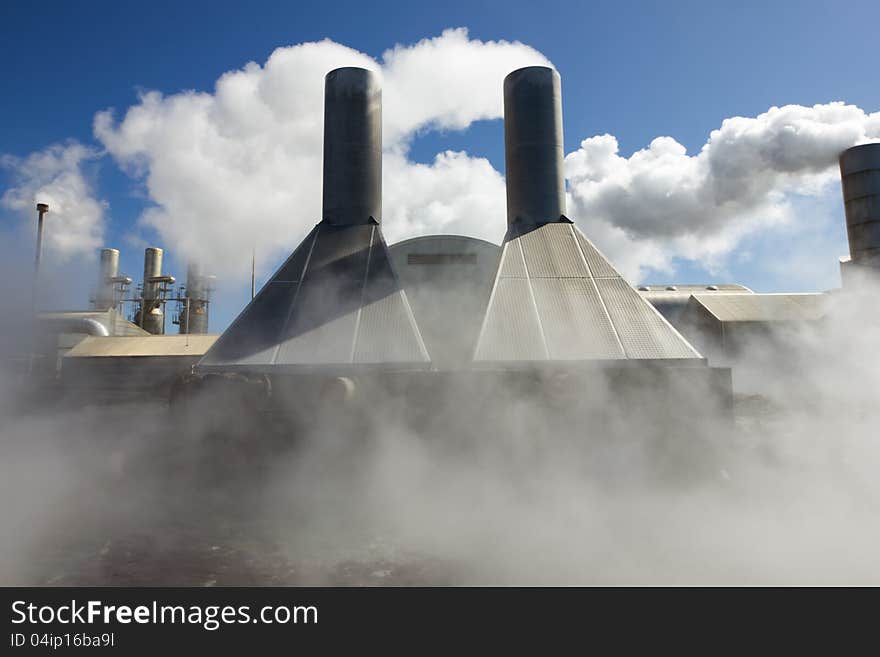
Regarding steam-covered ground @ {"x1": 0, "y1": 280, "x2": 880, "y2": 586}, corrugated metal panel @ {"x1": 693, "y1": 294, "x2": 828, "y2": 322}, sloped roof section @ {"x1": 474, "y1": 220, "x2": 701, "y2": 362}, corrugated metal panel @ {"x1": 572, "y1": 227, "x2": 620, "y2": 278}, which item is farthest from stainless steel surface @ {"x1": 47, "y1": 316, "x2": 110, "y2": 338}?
corrugated metal panel @ {"x1": 693, "y1": 294, "x2": 828, "y2": 322}

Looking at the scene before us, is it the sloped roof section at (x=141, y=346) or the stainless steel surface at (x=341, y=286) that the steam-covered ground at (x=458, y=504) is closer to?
the stainless steel surface at (x=341, y=286)

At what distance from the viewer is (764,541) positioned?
5.94 m

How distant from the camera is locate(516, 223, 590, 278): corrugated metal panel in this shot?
39.4 ft

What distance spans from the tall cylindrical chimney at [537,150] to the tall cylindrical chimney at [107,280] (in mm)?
38050

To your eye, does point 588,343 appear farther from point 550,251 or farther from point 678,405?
point 550,251

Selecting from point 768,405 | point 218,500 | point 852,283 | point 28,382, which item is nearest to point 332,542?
point 218,500

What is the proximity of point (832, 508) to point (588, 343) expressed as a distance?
4.73 metres

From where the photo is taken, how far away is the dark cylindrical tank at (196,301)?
36.8 metres

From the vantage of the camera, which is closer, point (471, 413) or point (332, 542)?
point (332, 542)

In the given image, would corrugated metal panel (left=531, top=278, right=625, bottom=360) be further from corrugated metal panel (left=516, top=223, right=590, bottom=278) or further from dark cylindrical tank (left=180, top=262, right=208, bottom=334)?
dark cylindrical tank (left=180, top=262, right=208, bottom=334)

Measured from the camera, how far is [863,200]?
59.5 ft

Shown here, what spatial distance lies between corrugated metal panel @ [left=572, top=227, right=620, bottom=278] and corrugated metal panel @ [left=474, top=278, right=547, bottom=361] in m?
1.99

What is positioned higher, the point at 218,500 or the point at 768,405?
the point at 768,405

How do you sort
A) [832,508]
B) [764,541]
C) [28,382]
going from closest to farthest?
[764,541] → [832,508] → [28,382]
